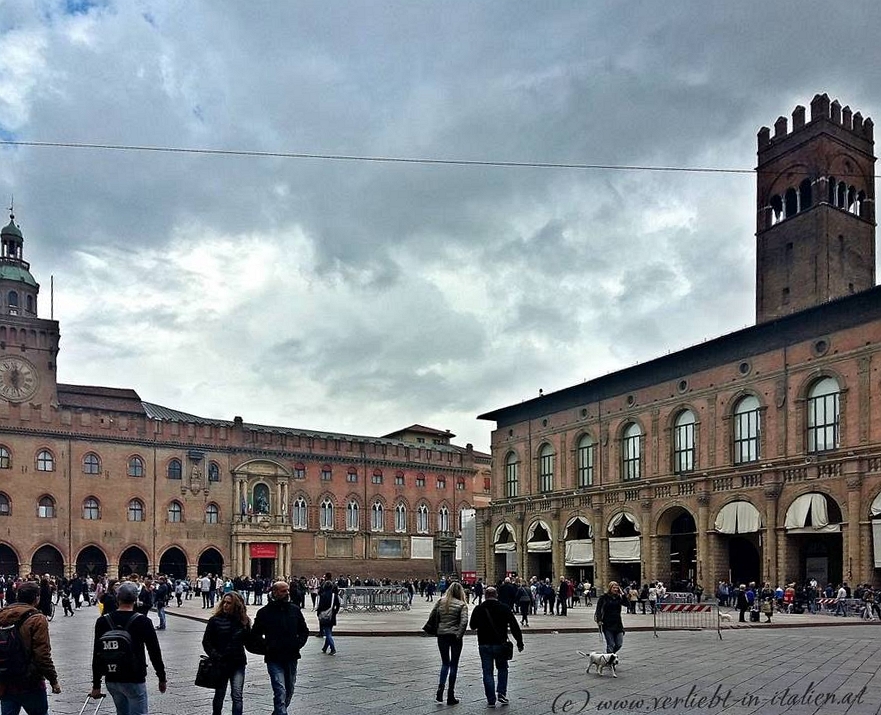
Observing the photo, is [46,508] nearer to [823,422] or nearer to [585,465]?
[585,465]

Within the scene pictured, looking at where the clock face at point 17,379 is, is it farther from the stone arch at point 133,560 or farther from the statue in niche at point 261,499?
the statue in niche at point 261,499

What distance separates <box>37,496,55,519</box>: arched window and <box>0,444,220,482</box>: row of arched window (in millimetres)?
1816

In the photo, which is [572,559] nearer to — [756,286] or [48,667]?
[756,286]

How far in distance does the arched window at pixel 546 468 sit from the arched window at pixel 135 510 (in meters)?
25.6

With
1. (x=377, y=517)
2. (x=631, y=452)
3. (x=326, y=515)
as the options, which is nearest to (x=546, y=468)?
(x=631, y=452)

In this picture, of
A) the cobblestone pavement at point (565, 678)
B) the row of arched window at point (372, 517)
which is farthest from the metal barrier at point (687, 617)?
the row of arched window at point (372, 517)

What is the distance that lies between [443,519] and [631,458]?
2886 centimetres

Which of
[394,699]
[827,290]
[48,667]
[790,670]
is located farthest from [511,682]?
[827,290]

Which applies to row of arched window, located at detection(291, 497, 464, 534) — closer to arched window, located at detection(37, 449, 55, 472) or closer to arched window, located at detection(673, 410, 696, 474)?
arched window, located at detection(37, 449, 55, 472)

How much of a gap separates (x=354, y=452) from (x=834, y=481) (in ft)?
136

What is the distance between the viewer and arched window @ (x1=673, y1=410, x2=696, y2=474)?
43688 millimetres

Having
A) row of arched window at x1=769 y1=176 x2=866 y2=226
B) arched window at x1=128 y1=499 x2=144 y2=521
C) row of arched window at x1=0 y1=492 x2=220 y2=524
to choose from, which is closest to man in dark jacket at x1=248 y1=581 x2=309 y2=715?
row of arched window at x1=769 y1=176 x2=866 y2=226

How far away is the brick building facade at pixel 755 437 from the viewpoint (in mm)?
35219

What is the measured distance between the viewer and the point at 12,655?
7.25 m
